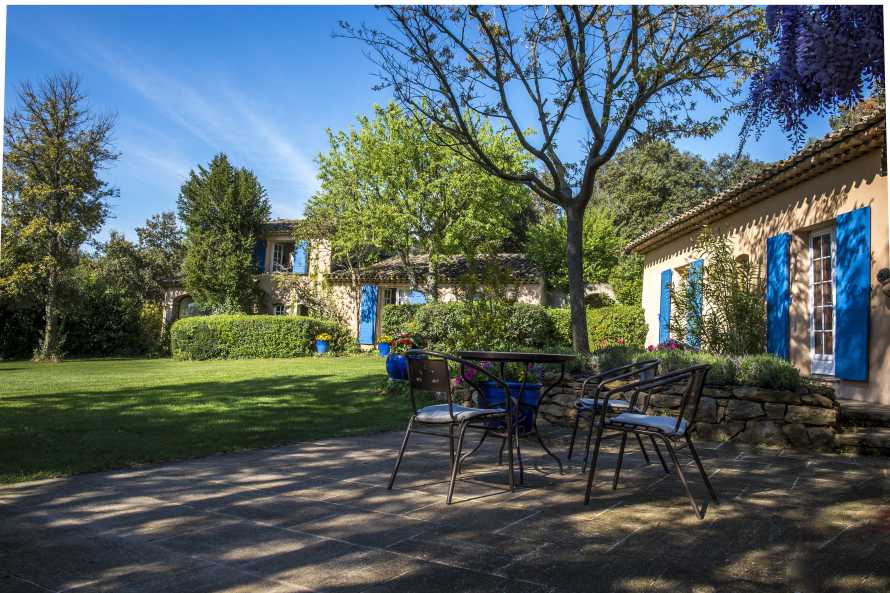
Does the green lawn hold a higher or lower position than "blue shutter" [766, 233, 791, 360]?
lower

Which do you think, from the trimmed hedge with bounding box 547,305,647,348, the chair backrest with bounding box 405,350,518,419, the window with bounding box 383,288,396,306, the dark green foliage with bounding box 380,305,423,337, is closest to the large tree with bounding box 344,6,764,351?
the chair backrest with bounding box 405,350,518,419

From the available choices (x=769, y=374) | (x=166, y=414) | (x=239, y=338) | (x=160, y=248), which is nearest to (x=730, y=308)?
(x=769, y=374)

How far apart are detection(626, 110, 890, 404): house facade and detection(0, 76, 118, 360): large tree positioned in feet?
53.9

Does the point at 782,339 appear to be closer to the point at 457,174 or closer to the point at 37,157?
the point at 457,174

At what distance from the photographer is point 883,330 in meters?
6.01

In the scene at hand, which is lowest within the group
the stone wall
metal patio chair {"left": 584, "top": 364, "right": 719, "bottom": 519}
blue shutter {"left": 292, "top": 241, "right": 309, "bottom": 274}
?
the stone wall

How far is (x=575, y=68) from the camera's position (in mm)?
8016

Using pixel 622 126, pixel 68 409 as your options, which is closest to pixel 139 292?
pixel 68 409

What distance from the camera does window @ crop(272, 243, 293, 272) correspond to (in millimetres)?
23500

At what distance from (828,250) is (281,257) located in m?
19.7

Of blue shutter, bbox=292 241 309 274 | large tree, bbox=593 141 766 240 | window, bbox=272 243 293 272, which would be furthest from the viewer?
large tree, bbox=593 141 766 240

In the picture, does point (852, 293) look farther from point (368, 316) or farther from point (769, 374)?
point (368, 316)

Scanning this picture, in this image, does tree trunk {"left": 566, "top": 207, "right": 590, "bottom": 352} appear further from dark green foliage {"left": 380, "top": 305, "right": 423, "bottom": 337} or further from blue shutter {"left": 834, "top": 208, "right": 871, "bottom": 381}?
dark green foliage {"left": 380, "top": 305, "right": 423, "bottom": 337}

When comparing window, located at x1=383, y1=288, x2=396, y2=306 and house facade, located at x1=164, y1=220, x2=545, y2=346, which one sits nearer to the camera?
house facade, located at x1=164, y1=220, x2=545, y2=346
